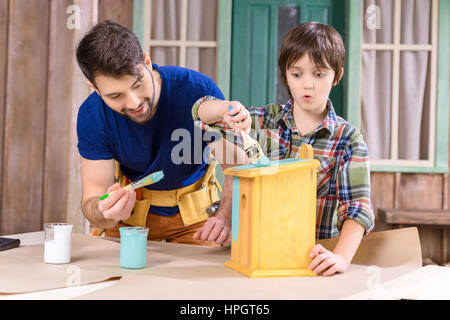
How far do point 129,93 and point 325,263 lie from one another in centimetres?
75

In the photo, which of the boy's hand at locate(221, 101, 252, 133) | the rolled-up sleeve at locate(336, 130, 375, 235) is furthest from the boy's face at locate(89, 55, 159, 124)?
the rolled-up sleeve at locate(336, 130, 375, 235)

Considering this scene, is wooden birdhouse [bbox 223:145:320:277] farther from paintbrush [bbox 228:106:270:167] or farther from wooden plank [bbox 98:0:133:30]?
wooden plank [bbox 98:0:133:30]

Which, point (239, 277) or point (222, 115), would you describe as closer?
point (239, 277)

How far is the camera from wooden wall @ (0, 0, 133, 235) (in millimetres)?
2707

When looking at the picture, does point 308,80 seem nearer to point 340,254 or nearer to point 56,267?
point 340,254

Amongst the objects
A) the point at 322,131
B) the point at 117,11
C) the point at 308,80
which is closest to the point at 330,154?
the point at 322,131

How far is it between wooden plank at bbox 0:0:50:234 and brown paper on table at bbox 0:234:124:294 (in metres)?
1.42

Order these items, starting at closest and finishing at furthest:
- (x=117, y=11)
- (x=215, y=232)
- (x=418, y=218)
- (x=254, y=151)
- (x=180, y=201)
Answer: (x=254, y=151) → (x=215, y=232) → (x=180, y=201) → (x=418, y=218) → (x=117, y=11)

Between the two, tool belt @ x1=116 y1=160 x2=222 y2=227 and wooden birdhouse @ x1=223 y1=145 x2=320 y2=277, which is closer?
wooden birdhouse @ x1=223 y1=145 x2=320 y2=277

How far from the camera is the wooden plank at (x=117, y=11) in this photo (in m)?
3.27

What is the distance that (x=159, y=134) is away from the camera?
67.7 inches

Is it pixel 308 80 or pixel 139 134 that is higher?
pixel 308 80

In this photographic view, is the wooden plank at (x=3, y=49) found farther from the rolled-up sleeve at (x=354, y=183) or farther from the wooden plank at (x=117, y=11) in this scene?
the rolled-up sleeve at (x=354, y=183)
